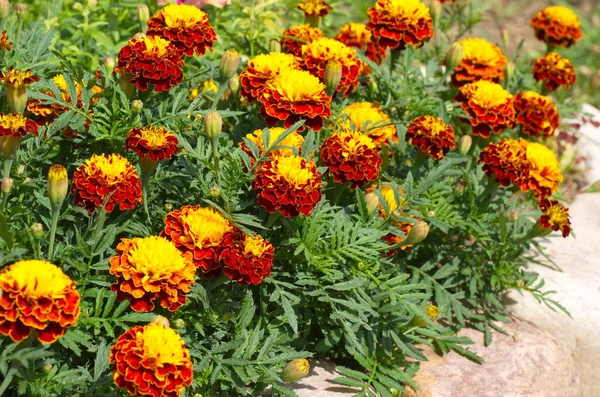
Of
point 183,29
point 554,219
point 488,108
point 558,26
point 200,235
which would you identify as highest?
point 183,29

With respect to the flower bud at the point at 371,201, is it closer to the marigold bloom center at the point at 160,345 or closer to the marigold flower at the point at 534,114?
the marigold bloom center at the point at 160,345

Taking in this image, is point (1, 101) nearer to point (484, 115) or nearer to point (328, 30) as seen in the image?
point (484, 115)

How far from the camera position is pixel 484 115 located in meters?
3.08

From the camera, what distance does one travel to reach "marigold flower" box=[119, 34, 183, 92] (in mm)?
2369

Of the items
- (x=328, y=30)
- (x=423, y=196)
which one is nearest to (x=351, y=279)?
(x=423, y=196)

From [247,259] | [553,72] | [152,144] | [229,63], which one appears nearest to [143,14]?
[229,63]

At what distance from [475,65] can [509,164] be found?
26.5 inches

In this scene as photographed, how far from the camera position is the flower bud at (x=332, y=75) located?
2.64 meters

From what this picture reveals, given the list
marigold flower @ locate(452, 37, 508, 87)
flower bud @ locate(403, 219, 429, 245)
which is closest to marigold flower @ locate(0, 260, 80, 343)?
flower bud @ locate(403, 219, 429, 245)

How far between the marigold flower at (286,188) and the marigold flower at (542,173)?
1066 mm

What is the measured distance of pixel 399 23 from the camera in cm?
304

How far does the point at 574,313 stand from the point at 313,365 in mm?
1254

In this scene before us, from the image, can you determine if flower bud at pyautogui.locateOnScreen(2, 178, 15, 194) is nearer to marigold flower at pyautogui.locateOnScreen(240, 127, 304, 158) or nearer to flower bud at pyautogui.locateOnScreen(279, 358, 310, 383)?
marigold flower at pyautogui.locateOnScreen(240, 127, 304, 158)

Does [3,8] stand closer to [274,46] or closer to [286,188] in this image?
[274,46]
